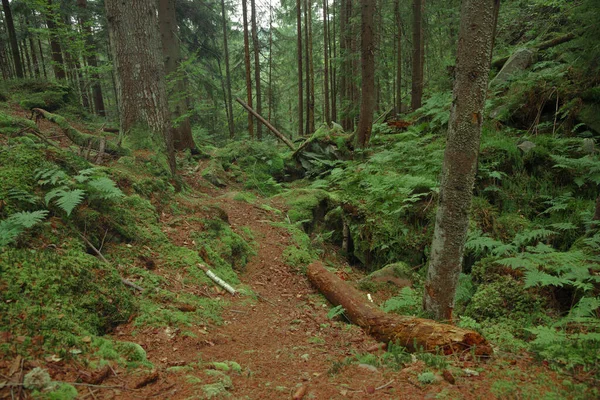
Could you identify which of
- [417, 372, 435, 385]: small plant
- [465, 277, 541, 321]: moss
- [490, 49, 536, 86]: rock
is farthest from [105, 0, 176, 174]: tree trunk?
[490, 49, 536, 86]: rock

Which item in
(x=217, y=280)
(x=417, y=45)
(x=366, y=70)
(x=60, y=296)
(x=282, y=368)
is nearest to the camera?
(x=60, y=296)

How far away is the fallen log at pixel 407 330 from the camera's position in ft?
10.4

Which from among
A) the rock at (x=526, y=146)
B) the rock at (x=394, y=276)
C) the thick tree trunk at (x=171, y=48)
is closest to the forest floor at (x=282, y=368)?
the rock at (x=394, y=276)

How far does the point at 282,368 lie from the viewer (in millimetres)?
2965

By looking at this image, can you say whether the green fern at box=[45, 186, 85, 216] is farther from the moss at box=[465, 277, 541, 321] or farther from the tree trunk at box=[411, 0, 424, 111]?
the tree trunk at box=[411, 0, 424, 111]

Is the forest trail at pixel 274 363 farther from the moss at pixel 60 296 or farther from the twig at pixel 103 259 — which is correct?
the twig at pixel 103 259

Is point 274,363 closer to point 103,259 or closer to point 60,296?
point 60,296

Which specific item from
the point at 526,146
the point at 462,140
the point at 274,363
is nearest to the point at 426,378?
the point at 274,363

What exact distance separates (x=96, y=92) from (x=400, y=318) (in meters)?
19.4

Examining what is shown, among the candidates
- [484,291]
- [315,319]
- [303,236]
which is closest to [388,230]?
[303,236]

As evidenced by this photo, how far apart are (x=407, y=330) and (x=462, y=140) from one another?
212 cm

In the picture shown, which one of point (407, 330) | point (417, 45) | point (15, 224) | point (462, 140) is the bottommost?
point (407, 330)

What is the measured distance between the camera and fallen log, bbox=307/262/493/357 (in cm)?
316

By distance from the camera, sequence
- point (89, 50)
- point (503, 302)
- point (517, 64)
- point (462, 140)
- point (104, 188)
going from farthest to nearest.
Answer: point (89, 50) → point (517, 64) → point (503, 302) → point (104, 188) → point (462, 140)
